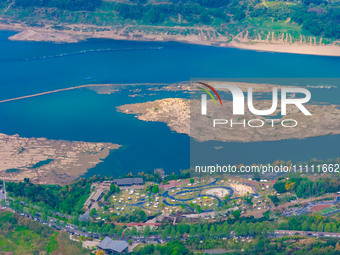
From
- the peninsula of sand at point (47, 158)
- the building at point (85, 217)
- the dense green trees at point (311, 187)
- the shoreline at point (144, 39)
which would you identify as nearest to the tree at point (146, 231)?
the building at point (85, 217)

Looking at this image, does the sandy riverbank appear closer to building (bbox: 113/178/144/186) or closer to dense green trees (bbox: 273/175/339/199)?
dense green trees (bbox: 273/175/339/199)

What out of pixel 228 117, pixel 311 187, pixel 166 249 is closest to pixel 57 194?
pixel 166 249

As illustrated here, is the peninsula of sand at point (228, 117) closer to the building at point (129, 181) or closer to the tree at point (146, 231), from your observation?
the building at point (129, 181)

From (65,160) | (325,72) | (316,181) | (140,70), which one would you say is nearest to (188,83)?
(140,70)

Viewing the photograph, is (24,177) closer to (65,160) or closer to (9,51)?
(65,160)

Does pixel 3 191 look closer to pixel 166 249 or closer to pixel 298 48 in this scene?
pixel 166 249

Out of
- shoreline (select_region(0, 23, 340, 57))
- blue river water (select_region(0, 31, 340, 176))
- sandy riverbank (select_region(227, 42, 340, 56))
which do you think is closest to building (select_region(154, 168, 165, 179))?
blue river water (select_region(0, 31, 340, 176))
